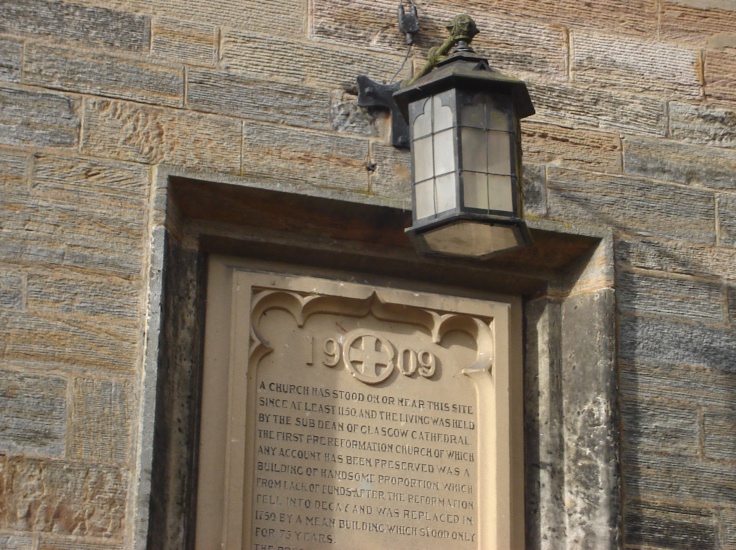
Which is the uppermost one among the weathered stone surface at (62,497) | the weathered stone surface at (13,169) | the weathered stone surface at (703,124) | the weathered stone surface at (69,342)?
the weathered stone surface at (703,124)

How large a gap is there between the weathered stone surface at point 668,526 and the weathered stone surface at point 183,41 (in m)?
2.23

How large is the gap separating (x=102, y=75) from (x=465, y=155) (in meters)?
1.42

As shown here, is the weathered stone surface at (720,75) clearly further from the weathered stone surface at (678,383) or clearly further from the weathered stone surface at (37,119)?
the weathered stone surface at (37,119)

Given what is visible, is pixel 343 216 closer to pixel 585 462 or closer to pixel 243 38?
pixel 243 38

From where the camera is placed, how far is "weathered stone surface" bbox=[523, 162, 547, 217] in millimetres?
6406

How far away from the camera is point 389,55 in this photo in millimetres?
6508

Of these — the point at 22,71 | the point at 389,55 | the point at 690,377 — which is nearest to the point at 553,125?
the point at 389,55

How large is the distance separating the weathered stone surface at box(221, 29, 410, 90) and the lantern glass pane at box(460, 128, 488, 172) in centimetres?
96

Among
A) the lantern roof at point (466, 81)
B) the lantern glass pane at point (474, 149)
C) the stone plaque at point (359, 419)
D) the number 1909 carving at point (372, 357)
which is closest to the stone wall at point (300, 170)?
the stone plaque at point (359, 419)

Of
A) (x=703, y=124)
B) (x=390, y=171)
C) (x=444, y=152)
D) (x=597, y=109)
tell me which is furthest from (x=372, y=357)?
(x=703, y=124)

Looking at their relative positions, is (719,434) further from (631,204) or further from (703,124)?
(703,124)

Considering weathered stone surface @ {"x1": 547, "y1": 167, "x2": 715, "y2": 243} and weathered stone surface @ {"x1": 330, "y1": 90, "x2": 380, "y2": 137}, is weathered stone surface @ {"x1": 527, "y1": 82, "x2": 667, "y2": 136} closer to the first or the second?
weathered stone surface @ {"x1": 547, "y1": 167, "x2": 715, "y2": 243}

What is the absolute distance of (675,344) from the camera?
21.1 feet

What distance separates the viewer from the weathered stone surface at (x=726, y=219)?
6.66 m
